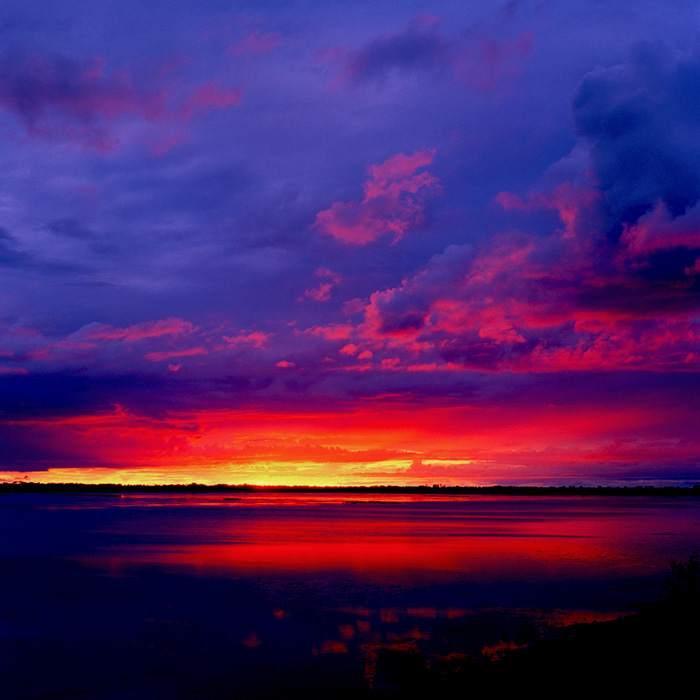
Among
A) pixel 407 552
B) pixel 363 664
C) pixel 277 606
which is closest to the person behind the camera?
pixel 363 664

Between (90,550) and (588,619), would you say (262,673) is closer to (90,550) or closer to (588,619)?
(588,619)

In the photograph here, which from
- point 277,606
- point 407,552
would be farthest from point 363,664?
point 407,552

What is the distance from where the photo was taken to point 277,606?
27.0 metres

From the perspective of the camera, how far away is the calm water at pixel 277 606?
17.8m

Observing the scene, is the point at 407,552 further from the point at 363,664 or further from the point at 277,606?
the point at 363,664

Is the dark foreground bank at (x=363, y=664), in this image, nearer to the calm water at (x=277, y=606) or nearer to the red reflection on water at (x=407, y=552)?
the calm water at (x=277, y=606)

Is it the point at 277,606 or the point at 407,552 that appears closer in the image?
the point at 277,606

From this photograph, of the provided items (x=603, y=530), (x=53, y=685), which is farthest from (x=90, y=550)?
(x=603, y=530)

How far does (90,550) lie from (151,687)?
35483mm

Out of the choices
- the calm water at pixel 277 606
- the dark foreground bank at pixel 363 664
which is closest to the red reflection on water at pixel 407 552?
the calm water at pixel 277 606

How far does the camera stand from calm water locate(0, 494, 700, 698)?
701 inches

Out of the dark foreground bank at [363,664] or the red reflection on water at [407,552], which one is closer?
the dark foreground bank at [363,664]

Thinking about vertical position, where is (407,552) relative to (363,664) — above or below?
below

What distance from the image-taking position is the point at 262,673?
17750 mm
